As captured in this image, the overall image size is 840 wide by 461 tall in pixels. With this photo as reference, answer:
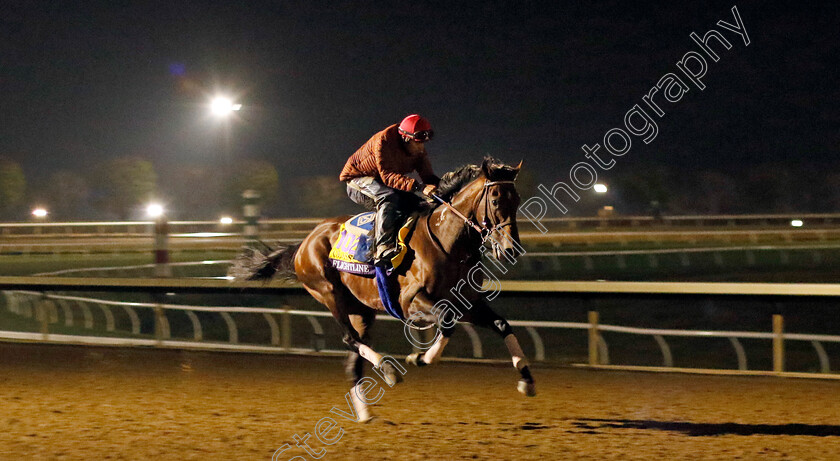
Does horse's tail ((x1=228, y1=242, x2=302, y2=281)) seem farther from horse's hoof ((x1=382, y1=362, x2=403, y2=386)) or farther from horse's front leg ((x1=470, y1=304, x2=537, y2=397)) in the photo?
horse's front leg ((x1=470, y1=304, x2=537, y2=397))

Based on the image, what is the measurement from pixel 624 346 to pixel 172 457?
9.08 meters

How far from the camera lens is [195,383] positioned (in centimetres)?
711

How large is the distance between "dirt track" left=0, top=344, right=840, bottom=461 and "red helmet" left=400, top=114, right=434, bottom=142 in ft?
5.82

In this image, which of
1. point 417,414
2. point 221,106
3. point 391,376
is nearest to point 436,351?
point 391,376

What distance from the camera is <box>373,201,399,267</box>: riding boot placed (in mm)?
5594

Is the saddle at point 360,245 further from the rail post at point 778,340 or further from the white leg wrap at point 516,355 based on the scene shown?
the rail post at point 778,340

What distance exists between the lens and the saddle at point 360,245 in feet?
18.4

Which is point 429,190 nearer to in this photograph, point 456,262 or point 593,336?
point 456,262

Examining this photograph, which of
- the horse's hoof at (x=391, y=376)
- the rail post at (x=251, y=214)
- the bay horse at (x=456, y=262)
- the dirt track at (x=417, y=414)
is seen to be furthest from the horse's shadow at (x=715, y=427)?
the rail post at (x=251, y=214)

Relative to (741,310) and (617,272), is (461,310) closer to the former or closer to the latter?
(741,310)

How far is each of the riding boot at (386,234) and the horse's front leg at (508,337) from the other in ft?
2.07

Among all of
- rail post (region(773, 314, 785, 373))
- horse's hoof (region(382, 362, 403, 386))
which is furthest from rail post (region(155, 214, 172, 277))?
rail post (region(773, 314, 785, 373))

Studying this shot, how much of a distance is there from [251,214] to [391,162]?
495 centimetres

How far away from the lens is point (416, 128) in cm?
564
